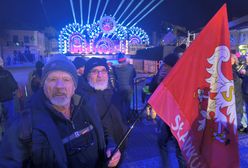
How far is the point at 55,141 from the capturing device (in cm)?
158

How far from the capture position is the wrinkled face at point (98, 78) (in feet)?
10.6

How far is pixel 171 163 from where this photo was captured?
4.13 metres

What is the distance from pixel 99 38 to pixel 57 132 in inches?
890

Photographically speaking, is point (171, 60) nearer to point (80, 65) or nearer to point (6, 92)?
point (80, 65)

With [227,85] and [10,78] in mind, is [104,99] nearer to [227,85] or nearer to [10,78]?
→ [227,85]

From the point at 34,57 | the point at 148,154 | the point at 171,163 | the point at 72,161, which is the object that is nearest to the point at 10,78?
the point at 148,154

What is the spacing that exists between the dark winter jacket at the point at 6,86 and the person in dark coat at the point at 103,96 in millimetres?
3488

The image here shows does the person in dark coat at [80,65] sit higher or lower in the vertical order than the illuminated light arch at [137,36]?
lower

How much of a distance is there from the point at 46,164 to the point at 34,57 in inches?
2007

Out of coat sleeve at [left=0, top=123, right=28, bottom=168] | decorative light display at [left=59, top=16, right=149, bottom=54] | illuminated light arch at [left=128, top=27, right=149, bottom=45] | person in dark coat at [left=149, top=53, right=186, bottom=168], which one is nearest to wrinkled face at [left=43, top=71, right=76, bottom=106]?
coat sleeve at [left=0, top=123, right=28, bottom=168]

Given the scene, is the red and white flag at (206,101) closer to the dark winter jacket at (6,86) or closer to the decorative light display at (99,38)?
the dark winter jacket at (6,86)

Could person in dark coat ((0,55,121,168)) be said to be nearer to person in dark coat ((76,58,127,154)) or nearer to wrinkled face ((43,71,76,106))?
wrinkled face ((43,71,76,106))

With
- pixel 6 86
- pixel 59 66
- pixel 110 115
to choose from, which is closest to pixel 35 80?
pixel 6 86

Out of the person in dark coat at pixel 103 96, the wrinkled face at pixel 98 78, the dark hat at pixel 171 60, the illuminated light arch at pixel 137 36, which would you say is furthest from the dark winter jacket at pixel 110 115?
the illuminated light arch at pixel 137 36
